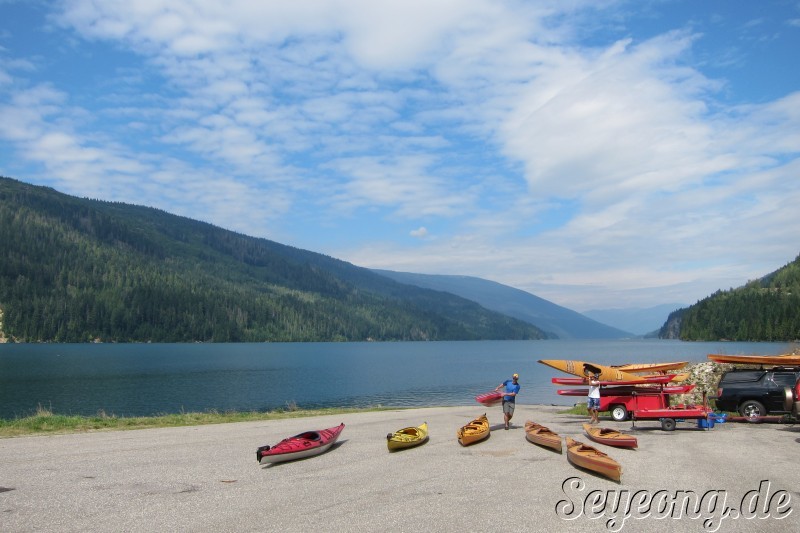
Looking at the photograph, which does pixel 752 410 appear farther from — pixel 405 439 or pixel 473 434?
pixel 405 439

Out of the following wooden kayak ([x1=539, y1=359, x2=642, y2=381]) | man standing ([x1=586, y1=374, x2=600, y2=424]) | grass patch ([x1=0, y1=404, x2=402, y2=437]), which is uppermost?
wooden kayak ([x1=539, y1=359, x2=642, y2=381])

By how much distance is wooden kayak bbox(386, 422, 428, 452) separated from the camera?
20.3 m

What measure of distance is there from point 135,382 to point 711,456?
76865 millimetres

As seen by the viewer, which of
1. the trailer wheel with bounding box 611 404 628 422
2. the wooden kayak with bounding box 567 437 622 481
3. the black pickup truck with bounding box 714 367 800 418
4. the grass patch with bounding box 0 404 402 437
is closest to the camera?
the wooden kayak with bounding box 567 437 622 481

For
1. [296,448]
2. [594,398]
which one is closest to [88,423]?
[296,448]

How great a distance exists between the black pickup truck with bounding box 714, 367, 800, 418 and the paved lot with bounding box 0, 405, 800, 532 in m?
3.17

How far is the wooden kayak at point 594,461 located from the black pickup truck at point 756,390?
48.4ft

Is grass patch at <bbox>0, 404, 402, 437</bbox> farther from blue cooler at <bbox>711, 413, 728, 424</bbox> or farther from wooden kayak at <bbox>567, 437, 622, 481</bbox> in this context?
blue cooler at <bbox>711, 413, 728, 424</bbox>

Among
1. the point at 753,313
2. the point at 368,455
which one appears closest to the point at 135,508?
the point at 368,455

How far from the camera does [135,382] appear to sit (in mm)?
77125

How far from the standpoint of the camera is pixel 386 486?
15.0 meters

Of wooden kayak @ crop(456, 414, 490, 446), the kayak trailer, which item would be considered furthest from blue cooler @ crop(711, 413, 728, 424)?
wooden kayak @ crop(456, 414, 490, 446)

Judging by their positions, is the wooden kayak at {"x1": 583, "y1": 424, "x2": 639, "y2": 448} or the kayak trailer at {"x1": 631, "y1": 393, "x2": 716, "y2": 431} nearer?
the wooden kayak at {"x1": 583, "y1": 424, "x2": 639, "y2": 448}

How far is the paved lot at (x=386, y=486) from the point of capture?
12148mm
